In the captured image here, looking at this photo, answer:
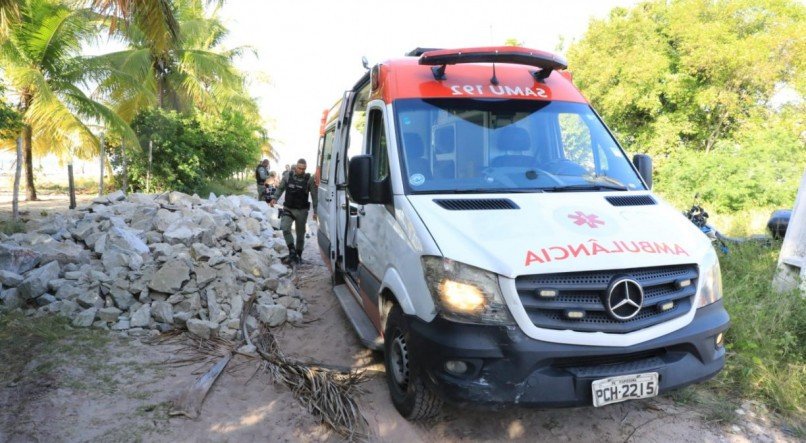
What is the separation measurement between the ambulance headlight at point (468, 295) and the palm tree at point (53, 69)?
39.3ft

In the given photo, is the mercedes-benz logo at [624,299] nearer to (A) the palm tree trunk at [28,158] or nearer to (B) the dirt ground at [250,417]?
(B) the dirt ground at [250,417]

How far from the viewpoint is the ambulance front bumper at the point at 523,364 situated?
2.61 metres

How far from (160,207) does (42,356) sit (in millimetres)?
5094

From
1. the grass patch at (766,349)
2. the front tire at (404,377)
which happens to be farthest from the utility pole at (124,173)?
the grass patch at (766,349)

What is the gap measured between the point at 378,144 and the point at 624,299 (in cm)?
228

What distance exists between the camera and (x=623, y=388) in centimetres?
269

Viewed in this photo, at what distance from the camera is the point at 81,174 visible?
3112 cm

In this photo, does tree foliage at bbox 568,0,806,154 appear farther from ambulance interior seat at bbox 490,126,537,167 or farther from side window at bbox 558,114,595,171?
ambulance interior seat at bbox 490,126,537,167

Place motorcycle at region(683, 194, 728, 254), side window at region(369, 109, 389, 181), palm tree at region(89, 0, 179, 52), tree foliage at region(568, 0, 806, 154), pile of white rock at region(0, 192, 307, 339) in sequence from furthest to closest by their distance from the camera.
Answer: tree foliage at region(568, 0, 806, 154)
motorcycle at region(683, 194, 728, 254)
palm tree at region(89, 0, 179, 52)
pile of white rock at region(0, 192, 307, 339)
side window at region(369, 109, 389, 181)

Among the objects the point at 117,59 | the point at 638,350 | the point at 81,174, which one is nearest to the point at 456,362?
the point at 638,350

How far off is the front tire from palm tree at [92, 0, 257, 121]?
42.8ft

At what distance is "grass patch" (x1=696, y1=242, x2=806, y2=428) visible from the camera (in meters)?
3.69

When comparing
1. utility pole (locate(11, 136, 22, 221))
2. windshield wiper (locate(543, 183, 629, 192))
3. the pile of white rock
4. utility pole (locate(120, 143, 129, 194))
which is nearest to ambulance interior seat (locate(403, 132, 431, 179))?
windshield wiper (locate(543, 183, 629, 192))

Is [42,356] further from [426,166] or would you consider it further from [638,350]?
[638,350]
